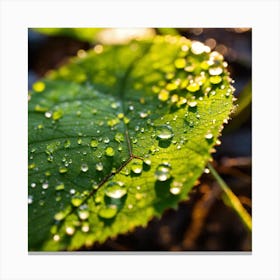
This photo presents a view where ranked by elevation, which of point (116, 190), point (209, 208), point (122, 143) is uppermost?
point (122, 143)

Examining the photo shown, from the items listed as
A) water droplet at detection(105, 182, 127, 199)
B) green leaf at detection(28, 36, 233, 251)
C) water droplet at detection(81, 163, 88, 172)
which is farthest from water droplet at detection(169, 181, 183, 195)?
water droplet at detection(81, 163, 88, 172)

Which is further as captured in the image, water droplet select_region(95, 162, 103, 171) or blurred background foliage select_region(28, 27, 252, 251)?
blurred background foliage select_region(28, 27, 252, 251)

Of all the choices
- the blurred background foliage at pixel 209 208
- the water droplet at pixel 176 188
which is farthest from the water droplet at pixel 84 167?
the blurred background foliage at pixel 209 208

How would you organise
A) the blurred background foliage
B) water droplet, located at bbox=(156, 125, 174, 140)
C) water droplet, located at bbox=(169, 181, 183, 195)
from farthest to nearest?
the blurred background foliage
water droplet, located at bbox=(156, 125, 174, 140)
water droplet, located at bbox=(169, 181, 183, 195)

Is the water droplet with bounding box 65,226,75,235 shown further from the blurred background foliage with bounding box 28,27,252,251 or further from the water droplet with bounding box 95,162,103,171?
the blurred background foliage with bounding box 28,27,252,251

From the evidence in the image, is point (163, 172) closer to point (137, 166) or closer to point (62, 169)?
point (137, 166)

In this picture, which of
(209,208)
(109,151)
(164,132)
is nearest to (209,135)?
(164,132)
